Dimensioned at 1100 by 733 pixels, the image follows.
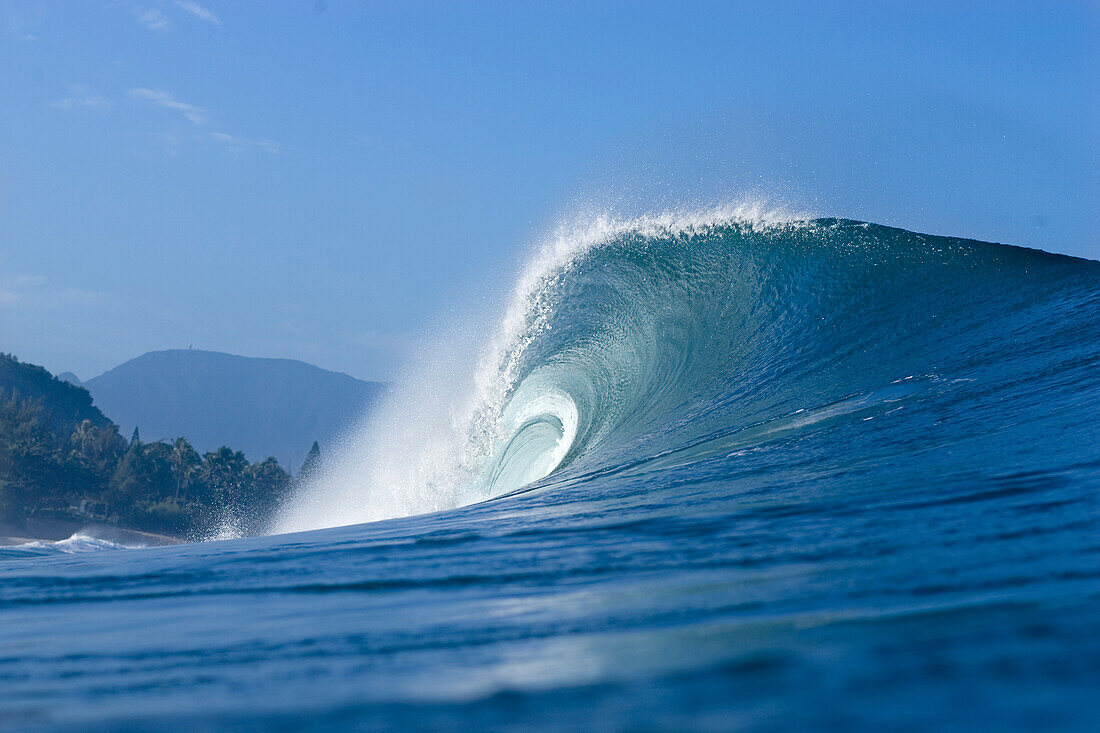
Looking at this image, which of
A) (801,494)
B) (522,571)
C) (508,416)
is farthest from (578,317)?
(522,571)

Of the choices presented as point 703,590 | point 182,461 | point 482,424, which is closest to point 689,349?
point 482,424

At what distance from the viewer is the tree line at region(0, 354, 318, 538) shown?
5269 centimetres

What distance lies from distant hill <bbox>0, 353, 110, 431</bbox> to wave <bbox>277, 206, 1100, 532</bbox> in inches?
3524

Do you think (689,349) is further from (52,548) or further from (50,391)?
(50,391)

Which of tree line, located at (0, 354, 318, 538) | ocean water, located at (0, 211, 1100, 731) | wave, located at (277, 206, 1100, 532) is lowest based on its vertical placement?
tree line, located at (0, 354, 318, 538)

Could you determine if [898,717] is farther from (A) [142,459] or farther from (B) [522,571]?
(A) [142,459]

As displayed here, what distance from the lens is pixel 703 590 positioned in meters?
2.63

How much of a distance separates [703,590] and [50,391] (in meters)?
110

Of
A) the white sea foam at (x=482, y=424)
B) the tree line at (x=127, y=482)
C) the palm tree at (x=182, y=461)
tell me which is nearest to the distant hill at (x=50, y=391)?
the tree line at (x=127, y=482)

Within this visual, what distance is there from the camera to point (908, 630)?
201 centimetres

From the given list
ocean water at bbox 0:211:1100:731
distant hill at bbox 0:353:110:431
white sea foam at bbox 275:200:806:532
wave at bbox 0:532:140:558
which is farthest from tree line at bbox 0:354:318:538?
ocean water at bbox 0:211:1100:731

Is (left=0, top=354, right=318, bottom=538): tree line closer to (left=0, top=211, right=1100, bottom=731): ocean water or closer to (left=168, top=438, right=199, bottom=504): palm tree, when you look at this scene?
(left=168, top=438, right=199, bottom=504): palm tree

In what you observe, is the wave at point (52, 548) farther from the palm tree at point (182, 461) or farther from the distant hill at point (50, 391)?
the distant hill at point (50, 391)

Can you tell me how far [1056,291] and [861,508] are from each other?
7112mm
